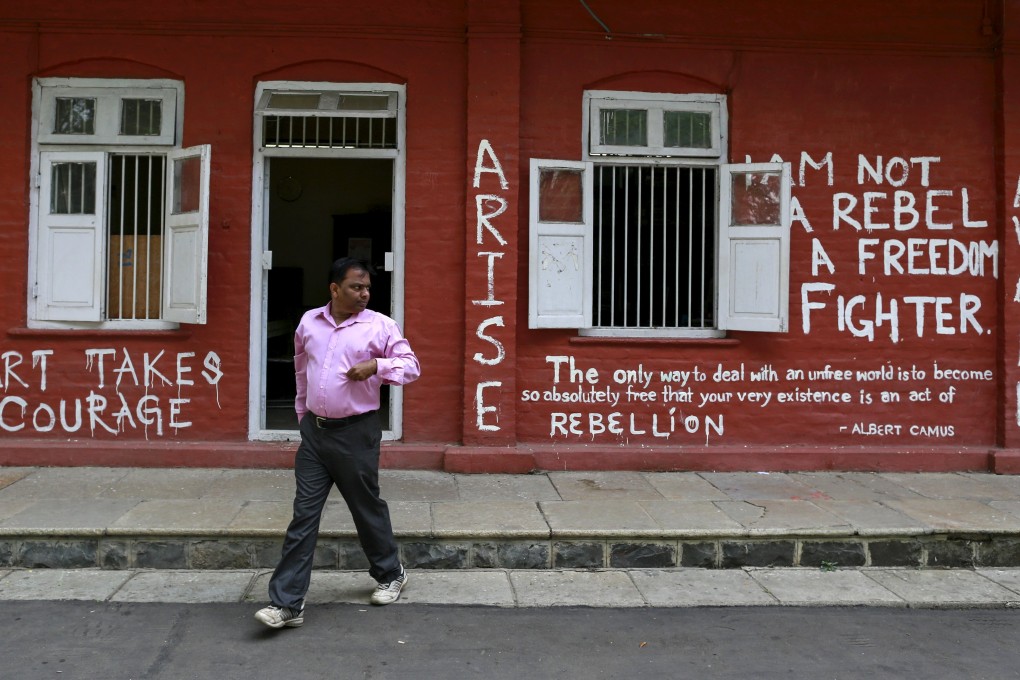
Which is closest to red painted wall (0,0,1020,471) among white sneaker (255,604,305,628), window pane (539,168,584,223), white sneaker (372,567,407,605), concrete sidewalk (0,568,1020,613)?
window pane (539,168,584,223)

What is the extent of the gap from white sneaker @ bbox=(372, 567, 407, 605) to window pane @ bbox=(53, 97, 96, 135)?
4.90 metres

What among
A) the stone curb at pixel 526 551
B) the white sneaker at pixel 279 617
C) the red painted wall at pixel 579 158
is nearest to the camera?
the white sneaker at pixel 279 617

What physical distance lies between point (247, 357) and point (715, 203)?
4278 mm

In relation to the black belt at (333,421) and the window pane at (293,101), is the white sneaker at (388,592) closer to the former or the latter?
the black belt at (333,421)

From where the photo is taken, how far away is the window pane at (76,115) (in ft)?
23.8

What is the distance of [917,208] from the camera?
295 inches

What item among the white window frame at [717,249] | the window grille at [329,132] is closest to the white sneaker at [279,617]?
the white window frame at [717,249]

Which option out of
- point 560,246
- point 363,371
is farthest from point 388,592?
point 560,246

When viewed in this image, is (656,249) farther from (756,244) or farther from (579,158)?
(579,158)

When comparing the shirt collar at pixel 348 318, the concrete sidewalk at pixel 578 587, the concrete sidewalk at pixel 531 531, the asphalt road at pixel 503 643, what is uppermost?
the shirt collar at pixel 348 318

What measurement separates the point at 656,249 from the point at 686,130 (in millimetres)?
1063

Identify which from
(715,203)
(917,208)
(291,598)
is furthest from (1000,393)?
(291,598)

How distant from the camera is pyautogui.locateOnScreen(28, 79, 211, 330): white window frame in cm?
719

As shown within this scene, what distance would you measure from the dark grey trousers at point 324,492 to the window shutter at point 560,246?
116 inches
